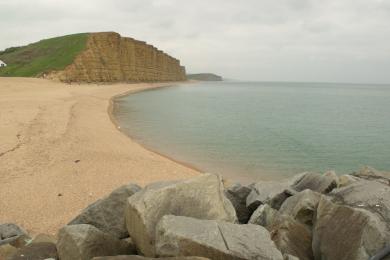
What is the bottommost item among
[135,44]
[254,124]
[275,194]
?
[254,124]

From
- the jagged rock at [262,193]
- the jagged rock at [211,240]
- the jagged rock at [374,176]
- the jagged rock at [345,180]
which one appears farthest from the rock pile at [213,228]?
the jagged rock at [374,176]

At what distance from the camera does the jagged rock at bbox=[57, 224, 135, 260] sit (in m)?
7.00

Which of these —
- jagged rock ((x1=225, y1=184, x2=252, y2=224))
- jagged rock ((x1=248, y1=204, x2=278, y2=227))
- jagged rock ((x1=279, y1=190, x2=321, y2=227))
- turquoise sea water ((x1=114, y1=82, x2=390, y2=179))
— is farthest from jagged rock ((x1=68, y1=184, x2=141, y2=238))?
turquoise sea water ((x1=114, y1=82, x2=390, y2=179))

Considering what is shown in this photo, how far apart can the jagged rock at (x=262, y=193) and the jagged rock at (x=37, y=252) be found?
4265 mm

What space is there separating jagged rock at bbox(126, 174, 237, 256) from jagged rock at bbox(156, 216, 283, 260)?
2.03 ft

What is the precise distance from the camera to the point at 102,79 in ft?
332

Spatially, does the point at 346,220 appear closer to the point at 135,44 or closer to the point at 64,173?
the point at 64,173

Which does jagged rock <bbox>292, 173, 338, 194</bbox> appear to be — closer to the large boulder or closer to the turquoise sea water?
the large boulder

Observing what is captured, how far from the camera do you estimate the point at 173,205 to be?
7199mm

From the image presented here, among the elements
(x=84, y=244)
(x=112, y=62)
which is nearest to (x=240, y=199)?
(x=84, y=244)

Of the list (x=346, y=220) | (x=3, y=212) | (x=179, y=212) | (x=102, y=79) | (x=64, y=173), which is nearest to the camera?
(x=346, y=220)

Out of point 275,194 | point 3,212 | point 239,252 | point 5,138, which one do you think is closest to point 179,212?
point 239,252

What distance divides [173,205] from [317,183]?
4.31m

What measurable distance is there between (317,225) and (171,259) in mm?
2859
